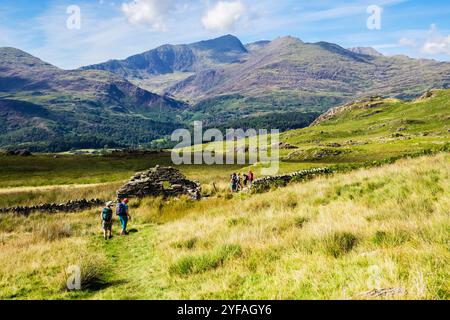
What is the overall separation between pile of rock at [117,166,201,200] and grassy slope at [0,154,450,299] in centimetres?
1346

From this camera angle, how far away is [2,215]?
101ft

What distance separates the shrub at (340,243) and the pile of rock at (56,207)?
27791mm

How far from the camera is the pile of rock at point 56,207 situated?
107ft

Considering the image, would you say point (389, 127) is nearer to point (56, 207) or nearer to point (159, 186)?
point (159, 186)

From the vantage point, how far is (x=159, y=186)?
3716 cm

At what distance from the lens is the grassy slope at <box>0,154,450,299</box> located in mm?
8219

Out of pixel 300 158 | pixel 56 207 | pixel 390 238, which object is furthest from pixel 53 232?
pixel 300 158

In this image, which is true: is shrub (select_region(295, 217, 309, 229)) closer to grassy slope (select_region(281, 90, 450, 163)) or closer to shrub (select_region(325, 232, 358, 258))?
shrub (select_region(325, 232, 358, 258))

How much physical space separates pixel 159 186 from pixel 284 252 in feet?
88.2

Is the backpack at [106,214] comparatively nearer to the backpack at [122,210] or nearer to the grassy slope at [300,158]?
the backpack at [122,210]

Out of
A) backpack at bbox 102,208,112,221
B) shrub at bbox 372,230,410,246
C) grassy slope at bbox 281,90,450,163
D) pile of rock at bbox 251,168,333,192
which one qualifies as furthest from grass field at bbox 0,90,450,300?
grassy slope at bbox 281,90,450,163

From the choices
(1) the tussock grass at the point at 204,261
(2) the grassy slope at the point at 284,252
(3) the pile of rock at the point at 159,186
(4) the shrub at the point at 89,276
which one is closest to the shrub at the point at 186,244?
(2) the grassy slope at the point at 284,252
